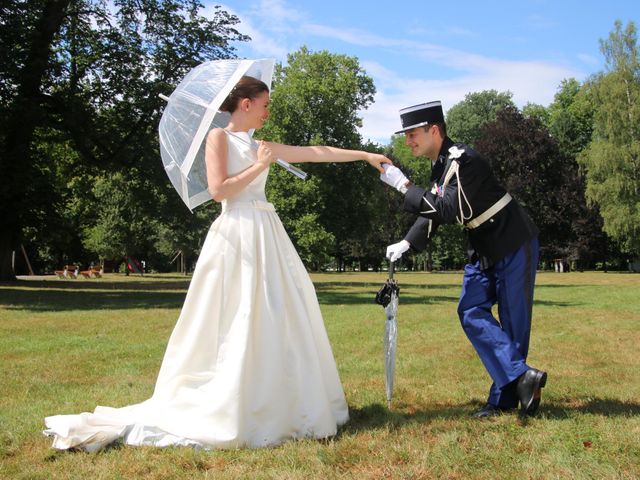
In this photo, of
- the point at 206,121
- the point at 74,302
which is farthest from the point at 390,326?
the point at 74,302

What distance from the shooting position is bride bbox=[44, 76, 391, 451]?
440 centimetres

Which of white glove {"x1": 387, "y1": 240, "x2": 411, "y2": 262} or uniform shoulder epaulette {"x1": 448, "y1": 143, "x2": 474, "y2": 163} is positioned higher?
uniform shoulder epaulette {"x1": 448, "y1": 143, "x2": 474, "y2": 163}

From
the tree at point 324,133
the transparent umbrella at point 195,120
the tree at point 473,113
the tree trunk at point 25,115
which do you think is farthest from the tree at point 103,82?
the tree at point 473,113

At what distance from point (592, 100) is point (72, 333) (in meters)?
43.1

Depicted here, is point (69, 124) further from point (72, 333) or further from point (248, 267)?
point (248, 267)

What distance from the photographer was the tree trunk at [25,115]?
69.7 ft

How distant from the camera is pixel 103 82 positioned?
80.5 ft

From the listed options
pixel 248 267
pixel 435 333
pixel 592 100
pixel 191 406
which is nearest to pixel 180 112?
pixel 248 267

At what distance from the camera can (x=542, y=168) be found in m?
56.2

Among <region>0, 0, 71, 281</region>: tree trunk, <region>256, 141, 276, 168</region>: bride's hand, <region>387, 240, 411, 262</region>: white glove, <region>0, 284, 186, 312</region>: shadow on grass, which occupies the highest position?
<region>0, 0, 71, 281</region>: tree trunk

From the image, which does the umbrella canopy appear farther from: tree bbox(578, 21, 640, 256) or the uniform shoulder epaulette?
tree bbox(578, 21, 640, 256)

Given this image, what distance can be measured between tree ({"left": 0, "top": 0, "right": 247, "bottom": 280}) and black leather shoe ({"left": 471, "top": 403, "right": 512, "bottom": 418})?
66.2 ft

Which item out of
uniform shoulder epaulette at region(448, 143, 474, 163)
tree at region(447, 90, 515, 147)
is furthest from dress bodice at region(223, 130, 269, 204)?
tree at region(447, 90, 515, 147)

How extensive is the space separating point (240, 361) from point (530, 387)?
2.29 meters
